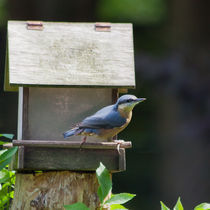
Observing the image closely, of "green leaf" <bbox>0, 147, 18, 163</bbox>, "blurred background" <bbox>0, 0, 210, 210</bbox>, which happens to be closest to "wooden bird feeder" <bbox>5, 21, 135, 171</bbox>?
"green leaf" <bbox>0, 147, 18, 163</bbox>

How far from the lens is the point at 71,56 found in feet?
10.4

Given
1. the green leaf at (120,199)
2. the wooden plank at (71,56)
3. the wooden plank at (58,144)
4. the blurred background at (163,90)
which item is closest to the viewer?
the green leaf at (120,199)

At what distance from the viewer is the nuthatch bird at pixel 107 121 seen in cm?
295

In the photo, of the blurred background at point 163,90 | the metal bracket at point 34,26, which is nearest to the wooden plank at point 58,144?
the metal bracket at point 34,26

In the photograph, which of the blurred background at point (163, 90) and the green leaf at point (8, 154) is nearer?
the green leaf at point (8, 154)

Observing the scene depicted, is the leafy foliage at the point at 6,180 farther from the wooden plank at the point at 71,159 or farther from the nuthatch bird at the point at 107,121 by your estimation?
the nuthatch bird at the point at 107,121

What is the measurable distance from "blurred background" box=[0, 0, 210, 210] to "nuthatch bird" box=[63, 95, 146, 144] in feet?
17.8

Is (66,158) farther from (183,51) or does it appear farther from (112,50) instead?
(183,51)

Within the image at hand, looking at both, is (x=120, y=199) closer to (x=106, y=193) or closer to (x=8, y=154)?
(x=106, y=193)

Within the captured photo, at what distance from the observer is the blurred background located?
28.2 feet

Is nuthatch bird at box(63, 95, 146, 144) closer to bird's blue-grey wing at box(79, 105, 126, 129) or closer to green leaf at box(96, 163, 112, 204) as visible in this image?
bird's blue-grey wing at box(79, 105, 126, 129)

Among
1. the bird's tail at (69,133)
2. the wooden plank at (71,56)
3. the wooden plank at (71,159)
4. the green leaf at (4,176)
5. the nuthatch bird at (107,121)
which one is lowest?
the green leaf at (4,176)

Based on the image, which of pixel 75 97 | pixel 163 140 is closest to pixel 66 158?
pixel 75 97

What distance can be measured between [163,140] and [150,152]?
0.46 meters
